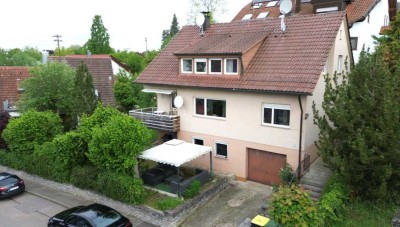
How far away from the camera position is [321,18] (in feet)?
64.5

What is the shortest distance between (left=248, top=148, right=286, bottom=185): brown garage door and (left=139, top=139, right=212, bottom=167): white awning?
109 inches

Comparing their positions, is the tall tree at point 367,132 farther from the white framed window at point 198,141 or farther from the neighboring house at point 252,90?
the white framed window at point 198,141

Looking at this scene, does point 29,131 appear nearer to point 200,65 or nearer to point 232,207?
point 200,65

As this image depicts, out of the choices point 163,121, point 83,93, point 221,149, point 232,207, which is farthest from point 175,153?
point 83,93

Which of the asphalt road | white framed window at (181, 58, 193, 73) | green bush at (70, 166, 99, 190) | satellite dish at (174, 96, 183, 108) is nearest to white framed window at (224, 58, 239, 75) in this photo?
white framed window at (181, 58, 193, 73)

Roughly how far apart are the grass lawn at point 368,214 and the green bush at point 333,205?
251 millimetres

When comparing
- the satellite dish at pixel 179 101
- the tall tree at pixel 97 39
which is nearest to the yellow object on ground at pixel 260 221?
the satellite dish at pixel 179 101

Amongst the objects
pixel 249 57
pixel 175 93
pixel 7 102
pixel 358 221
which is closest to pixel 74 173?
pixel 175 93

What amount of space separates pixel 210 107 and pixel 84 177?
855 cm

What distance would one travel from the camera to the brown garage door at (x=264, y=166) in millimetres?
18422

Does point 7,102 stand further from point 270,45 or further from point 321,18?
point 321,18

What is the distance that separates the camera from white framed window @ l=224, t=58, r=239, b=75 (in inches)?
760

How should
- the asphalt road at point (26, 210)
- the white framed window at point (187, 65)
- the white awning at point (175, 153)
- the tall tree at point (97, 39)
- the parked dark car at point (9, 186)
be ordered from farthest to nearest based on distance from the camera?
the tall tree at point (97, 39) < the white framed window at point (187, 65) < the parked dark car at point (9, 186) < the white awning at point (175, 153) < the asphalt road at point (26, 210)

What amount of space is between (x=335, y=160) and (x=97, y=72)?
31502mm
